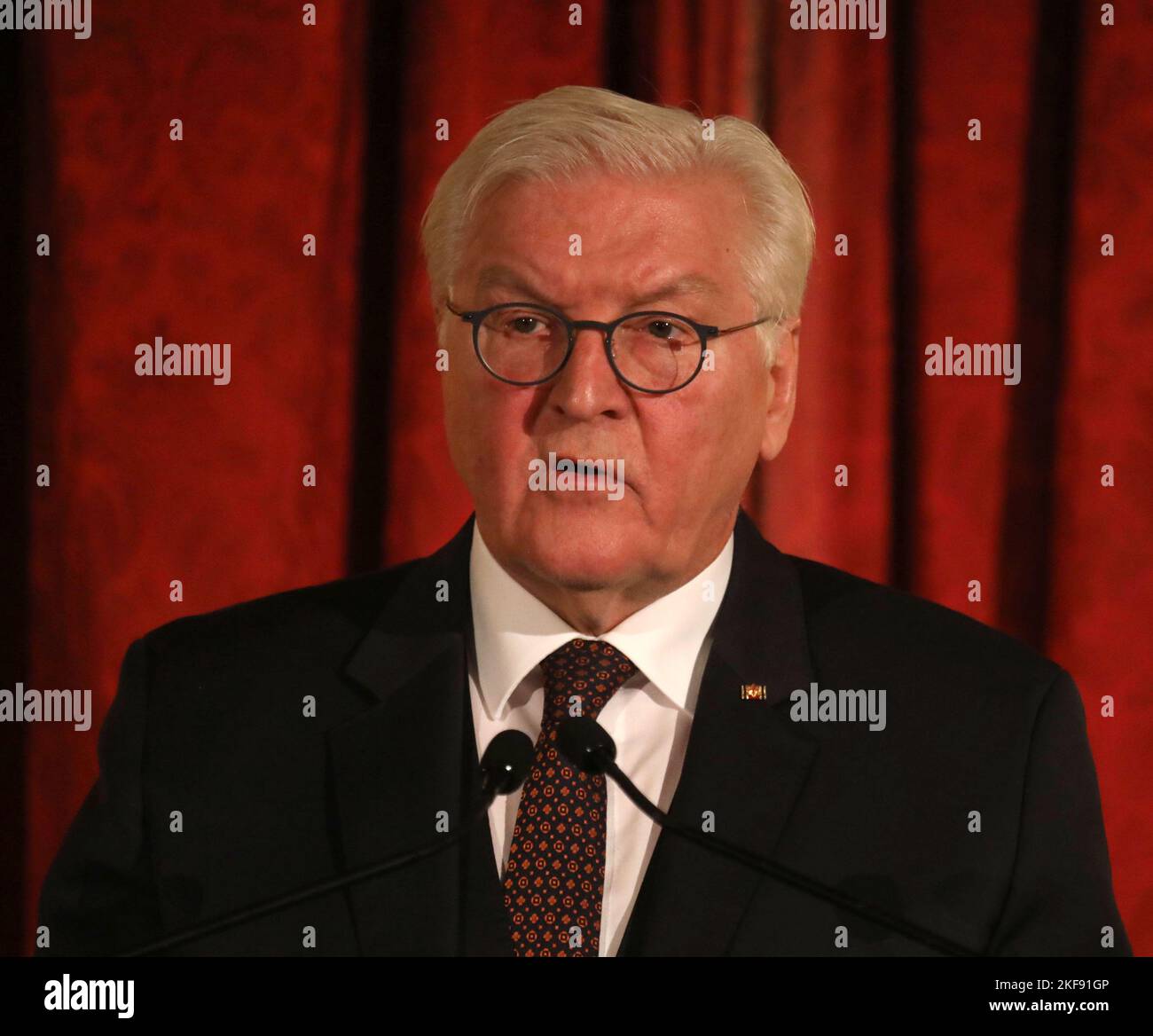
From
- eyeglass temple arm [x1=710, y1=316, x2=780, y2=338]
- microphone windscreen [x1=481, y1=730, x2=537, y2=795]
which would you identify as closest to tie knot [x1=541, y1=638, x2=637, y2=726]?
microphone windscreen [x1=481, y1=730, x2=537, y2=795]

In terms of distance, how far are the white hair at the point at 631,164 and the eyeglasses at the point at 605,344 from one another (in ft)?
0.32

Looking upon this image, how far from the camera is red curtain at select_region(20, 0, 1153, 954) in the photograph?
1.64 meters

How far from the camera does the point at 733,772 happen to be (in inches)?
48.9

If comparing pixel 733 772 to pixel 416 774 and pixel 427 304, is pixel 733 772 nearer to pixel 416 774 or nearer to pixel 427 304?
pixel 416 774

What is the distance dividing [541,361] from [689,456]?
168mm

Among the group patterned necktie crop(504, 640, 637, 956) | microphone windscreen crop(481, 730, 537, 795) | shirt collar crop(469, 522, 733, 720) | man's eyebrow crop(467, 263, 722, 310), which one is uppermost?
man's eyebrow crop(467, 263, 722, 310)

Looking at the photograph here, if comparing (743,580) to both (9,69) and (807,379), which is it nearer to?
(807,379)

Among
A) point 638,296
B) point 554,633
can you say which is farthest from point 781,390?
point 554,633

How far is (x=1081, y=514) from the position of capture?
1.65 metres

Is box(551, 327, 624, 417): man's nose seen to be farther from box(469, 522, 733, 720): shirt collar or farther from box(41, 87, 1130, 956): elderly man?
box(469, 522, 733, 720): shirt collar

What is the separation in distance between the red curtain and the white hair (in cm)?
32

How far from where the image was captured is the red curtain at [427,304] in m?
1.64

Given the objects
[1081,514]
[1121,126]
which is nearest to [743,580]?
[1081,514]

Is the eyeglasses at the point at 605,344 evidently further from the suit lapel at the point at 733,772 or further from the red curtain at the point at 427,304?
the red curtain at the point at 427,304
